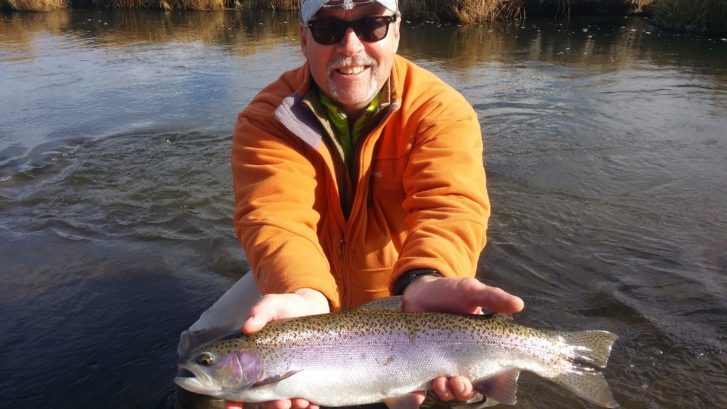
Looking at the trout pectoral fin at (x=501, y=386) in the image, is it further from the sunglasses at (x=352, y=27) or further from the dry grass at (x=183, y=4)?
the dry grass at (x=183, y=4)

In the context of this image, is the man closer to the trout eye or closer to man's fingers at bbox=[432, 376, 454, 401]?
man's fingers at bbox=[432, 376, 454, 401]

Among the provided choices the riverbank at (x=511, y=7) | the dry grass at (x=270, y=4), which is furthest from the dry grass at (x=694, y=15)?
the dry grass at (x=270, y=4)

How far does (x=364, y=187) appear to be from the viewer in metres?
3.70

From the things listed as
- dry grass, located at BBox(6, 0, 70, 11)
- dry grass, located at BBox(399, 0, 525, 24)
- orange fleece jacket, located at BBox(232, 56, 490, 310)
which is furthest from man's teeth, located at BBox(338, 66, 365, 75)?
dry grass, located at BBox(6, 0, 70, 11)

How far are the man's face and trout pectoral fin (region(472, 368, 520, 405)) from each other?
6.06 ft

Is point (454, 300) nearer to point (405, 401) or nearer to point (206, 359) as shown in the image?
point (405, 401)

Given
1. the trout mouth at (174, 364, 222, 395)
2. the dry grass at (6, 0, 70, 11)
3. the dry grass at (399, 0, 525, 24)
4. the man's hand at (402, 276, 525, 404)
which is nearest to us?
the trout mouth at (174, 364, 222, 395)

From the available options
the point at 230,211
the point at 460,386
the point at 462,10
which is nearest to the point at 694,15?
the point at 462,10

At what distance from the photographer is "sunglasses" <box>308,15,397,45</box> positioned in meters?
3.52

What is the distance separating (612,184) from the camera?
7.48m

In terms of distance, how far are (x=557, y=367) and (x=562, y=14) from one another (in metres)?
26.1

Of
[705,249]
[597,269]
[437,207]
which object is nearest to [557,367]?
[437,207]

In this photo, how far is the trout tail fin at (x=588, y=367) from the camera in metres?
2.87

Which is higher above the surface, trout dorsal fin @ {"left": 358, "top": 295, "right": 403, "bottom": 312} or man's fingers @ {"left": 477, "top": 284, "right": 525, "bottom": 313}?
man's fingers @ {"left": 477, "top": 284, "right": 525, "bottom": 313}
